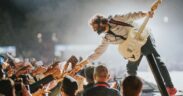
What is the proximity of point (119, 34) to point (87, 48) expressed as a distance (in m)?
39.1

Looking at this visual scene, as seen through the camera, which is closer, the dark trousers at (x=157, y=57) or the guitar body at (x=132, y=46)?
the dark trousers at (x=157, y=57)

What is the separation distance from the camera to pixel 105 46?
28.0ft

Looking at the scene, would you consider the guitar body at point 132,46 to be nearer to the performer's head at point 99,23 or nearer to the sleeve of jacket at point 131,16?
the sleeve of jacket at point 131,16

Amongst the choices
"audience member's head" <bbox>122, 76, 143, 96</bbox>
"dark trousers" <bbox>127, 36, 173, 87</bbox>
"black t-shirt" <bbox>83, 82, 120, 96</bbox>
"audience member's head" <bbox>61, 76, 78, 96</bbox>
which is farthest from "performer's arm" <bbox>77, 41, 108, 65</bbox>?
"audience member's head" <bbox>122, 76, 143, 96</bbox>

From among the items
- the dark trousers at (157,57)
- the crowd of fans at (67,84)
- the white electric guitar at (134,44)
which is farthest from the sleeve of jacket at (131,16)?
the crowd of fans at (67,84)

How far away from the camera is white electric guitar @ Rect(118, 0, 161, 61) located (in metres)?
7.57

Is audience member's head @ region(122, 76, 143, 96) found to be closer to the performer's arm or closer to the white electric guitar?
the white electric guitar

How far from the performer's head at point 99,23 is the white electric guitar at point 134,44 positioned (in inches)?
17.6

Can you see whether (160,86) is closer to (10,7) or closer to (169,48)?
(169,48)

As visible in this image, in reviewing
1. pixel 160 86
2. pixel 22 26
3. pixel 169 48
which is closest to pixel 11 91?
pixel 160 86

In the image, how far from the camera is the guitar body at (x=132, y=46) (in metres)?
7.61

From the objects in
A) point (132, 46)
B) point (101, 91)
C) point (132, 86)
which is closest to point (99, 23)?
point (132, 46)

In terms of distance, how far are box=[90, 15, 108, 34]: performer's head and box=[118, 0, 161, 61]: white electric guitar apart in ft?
1.47

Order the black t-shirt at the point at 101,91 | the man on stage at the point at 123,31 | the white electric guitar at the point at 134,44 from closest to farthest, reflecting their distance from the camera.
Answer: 1. the black t-shirt at the point at 101,91
2. the man on stage at the point at 123,31
3. the white electric guitar at the point at 134,44
